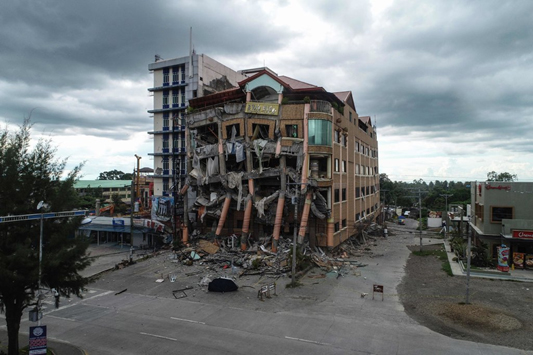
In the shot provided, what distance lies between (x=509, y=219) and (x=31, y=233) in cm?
3766

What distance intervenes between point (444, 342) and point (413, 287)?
10791 millimetres

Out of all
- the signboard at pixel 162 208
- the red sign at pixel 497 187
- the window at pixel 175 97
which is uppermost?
the window at pixel 175 97

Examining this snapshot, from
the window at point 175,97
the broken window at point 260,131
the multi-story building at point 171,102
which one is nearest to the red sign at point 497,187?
the broken window at point 260,131

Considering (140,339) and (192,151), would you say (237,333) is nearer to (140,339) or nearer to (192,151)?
(140,339)

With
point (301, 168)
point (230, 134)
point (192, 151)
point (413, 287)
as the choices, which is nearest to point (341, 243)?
point (301, 168)

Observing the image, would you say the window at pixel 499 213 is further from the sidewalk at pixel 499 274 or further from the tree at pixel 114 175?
the tree at pixel 114 175

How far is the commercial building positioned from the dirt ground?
553cm

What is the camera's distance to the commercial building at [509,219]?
31.0m

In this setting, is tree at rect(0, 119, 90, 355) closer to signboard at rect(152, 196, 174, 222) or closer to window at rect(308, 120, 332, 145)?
window at rect(308, 120, 332, 145)

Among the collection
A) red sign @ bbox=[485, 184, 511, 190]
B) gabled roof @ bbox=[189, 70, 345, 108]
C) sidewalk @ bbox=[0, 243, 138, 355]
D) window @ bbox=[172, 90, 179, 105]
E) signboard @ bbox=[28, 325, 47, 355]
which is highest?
window @ bbox=[172, 90, 179, 105]

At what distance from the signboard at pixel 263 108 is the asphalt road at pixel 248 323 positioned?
18.1 metres

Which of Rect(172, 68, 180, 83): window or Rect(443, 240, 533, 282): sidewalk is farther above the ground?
Rect(172, 68, 180, 83): window

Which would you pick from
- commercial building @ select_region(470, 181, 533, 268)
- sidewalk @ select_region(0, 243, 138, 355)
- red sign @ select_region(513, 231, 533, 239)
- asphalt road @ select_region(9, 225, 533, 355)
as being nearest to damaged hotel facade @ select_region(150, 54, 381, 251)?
sidewalk @ select_region(0, 243, 138, 355)

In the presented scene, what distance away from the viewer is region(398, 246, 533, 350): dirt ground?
1753 cm
